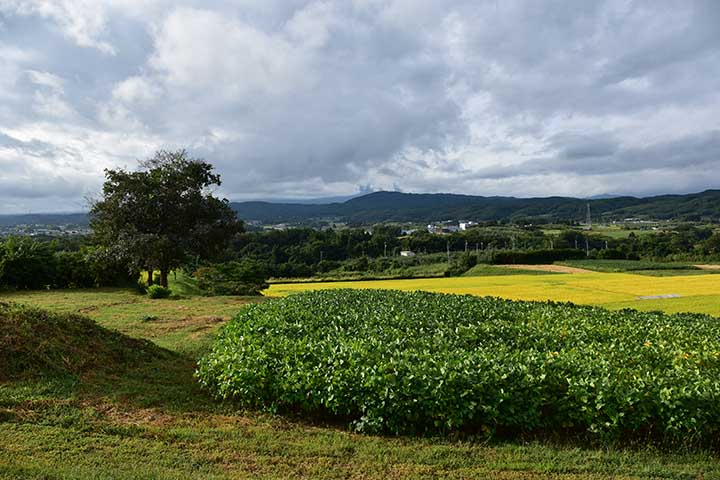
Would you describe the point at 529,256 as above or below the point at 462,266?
above

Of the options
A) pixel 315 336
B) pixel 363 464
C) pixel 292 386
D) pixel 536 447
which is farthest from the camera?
pixel 315 336

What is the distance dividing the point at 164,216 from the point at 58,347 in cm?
1976

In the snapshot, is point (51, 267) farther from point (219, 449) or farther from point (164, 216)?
point (219, 449)

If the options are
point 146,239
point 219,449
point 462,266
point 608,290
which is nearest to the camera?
point 219,449

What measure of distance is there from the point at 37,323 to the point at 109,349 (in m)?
1.35

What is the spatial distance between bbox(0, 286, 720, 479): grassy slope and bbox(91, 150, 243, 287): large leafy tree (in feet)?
63.2

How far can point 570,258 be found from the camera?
2515 inches

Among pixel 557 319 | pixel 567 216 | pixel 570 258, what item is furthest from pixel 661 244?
pixel 567 216

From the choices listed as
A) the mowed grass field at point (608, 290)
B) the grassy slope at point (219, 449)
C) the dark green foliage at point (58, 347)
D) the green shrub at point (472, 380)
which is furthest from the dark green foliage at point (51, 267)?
the grassy slope at point (219, 449)

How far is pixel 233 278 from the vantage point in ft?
97.5

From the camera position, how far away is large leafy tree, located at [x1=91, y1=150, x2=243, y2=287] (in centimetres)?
2556

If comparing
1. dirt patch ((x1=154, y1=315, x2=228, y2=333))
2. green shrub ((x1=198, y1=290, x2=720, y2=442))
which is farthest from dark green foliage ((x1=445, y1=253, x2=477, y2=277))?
green shrub ((x1=198, y1=290, x2=720, y2=442))

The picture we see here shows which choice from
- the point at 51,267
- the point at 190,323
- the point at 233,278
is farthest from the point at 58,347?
the point at 233,278

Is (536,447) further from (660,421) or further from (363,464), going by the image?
(363,464)
